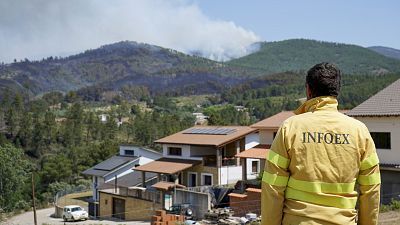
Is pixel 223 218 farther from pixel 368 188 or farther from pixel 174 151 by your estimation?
pixel 368 188

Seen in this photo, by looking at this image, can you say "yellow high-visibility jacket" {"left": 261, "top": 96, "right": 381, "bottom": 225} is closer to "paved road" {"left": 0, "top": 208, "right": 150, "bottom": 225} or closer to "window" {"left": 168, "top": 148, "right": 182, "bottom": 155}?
"paved road" {"left": 0, "top": 208, "right": 150, "bottom": 225}

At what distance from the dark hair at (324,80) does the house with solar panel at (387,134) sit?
665 inches

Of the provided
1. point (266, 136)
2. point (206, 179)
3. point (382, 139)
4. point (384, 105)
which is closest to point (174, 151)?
point (206, 179)

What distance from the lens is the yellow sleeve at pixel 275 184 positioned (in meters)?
2.48

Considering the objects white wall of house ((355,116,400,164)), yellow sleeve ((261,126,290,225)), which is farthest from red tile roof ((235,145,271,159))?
yellow sleeve ((261,126,290,225))

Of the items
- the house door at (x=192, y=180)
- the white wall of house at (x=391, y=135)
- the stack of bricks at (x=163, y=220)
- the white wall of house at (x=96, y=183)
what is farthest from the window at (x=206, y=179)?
the white wall of house at (x=391, y=135)

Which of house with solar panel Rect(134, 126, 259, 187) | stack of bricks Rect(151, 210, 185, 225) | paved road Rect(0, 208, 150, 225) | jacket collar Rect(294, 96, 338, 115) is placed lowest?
paved road Rect(0, 208, 150, 225)

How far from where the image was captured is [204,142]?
96.0 ft

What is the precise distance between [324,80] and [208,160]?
27.2 m

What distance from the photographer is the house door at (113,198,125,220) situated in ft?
94.5

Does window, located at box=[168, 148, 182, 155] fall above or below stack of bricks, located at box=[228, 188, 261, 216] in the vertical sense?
above

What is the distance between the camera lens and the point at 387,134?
1966cm

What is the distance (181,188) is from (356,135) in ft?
76.3

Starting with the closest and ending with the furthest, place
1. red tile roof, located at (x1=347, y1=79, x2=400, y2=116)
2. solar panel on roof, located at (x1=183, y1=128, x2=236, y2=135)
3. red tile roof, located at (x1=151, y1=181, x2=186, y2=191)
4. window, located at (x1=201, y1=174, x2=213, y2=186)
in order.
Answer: red tile roof, located at (x1=347, y1=79, x2=400, y2=116)
red tile roof, located at (x1=151, y1=181, x2=186, y2=191)
window, located at (x1=201, y1=174, x2=213, y2=186)
solar panel on roof, located at (x1=183, y1=128, x2=236, y2=135)
